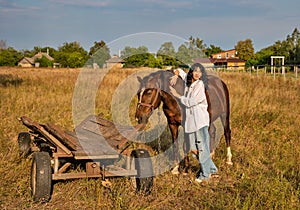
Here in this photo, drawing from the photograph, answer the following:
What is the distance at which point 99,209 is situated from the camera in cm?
485

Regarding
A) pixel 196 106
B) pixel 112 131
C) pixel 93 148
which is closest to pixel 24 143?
pixel 112 131

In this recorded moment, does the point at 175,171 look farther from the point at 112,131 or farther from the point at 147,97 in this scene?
the point at 147,97

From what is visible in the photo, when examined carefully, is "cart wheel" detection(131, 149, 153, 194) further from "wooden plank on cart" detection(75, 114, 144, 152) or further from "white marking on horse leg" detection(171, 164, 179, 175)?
"white marking on horse leg" detection(171, 164, 179, 175)

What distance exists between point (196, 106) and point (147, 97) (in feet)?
2.70

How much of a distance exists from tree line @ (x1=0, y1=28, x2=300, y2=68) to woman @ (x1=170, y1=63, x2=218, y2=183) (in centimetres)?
91

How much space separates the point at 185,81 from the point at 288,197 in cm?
261

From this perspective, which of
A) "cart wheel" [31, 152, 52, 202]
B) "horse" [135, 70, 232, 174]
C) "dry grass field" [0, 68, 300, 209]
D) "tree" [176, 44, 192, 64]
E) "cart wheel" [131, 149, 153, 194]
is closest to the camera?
"cart wheel" [31, 152, 52, 202]

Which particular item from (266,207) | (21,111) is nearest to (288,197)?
(266,207)

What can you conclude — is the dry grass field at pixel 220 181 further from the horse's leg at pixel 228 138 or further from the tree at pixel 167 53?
the tree at pixel 167 53

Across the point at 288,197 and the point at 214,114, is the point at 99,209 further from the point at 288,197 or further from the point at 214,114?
the point at 214,114

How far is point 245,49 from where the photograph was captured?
8550 centimetres

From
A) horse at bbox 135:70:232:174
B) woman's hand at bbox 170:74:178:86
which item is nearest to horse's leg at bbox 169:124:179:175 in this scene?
horse at bbox 135:70:232:174

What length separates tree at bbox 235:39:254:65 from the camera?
8350cm

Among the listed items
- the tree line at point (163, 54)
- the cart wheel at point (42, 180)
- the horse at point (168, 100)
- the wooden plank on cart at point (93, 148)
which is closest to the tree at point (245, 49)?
the tree line at point (163, 54)
